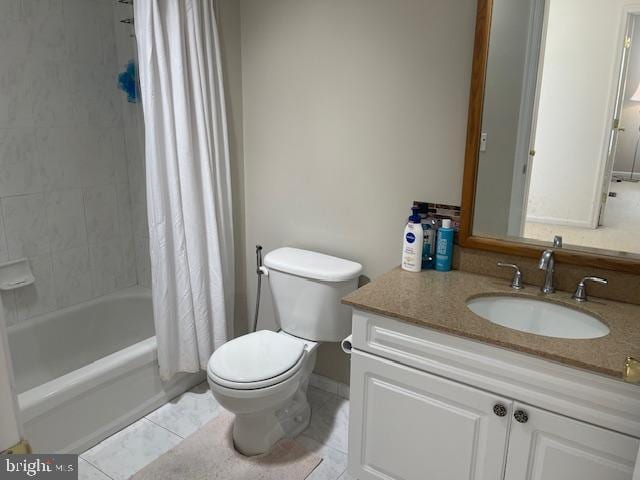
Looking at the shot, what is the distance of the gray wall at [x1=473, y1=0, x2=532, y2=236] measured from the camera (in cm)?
168

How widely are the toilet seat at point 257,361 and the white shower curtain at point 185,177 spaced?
379mm

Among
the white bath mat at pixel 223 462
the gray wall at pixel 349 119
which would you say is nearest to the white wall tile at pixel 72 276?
Answer: the gray wall at pixel 349 119

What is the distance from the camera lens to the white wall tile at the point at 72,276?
255cm

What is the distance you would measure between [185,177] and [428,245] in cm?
111

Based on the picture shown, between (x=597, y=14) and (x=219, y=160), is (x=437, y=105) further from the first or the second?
(x=219, y=160)

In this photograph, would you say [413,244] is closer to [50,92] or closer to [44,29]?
[50,92]

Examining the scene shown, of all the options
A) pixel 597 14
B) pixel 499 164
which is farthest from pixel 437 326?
pixel 597 14

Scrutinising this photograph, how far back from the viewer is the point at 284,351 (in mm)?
1977

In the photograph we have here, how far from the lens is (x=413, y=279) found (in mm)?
1800

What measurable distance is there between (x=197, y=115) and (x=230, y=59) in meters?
0.39

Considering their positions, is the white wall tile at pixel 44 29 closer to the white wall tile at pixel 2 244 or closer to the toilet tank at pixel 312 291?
the white wall tile at pixel 2 244

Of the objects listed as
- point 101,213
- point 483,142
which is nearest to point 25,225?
point 101,213

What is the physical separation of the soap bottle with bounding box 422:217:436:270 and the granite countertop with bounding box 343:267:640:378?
0.04 m

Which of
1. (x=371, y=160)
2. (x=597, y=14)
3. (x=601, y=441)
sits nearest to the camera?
(x=601, y=441)
